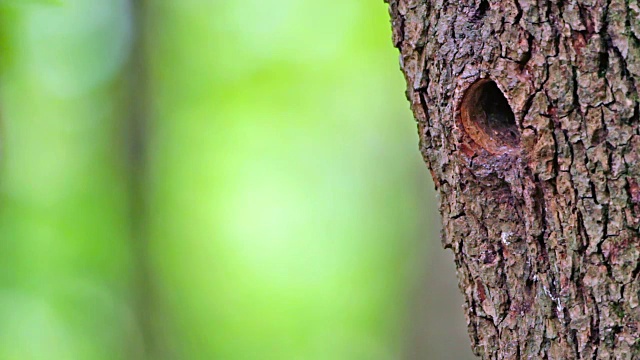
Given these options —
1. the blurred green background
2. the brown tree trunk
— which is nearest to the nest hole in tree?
the brown tree trunk

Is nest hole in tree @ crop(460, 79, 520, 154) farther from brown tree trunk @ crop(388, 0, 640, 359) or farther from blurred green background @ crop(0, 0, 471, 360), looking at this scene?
blurred green background @ crop(0, 0, 471, 360)

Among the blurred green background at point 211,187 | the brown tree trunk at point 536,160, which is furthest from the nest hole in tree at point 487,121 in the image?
the blurred green background at point 211,187

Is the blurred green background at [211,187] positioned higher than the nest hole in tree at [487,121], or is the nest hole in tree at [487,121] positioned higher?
the nest hole in tree at [487,121]

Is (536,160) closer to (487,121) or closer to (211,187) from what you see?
(487,121)

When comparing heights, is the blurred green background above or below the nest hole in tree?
below

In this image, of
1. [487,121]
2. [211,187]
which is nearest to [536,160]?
[487,121]

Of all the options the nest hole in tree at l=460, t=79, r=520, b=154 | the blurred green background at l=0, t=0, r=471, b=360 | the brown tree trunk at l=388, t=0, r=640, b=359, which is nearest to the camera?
the brown tree trunk at l=388, t=0, r=640, b=359

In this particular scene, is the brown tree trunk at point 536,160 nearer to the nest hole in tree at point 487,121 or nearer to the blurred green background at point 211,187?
the nest hole in tree at point 487,121
